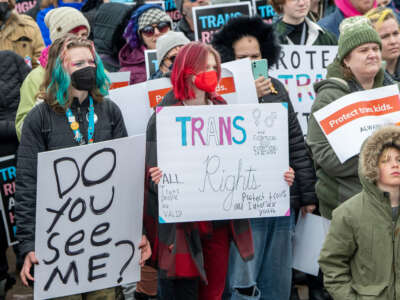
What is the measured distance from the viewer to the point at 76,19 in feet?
21.1

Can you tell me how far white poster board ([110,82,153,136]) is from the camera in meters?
5.81

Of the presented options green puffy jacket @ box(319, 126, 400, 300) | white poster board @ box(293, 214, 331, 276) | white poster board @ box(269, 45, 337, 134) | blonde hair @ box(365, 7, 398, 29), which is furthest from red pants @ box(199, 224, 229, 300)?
blonde hair @ box(365, 7, 398, 29)

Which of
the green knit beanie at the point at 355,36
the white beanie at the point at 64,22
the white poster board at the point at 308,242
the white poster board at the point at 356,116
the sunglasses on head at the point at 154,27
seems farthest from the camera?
the sunglasses on head at the point at 154,27

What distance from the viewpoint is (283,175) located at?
183 inches

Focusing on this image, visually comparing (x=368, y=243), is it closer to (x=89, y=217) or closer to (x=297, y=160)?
(x=297, y=160)

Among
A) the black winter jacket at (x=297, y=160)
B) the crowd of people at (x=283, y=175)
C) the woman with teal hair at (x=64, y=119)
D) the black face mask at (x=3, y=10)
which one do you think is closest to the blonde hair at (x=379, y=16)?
the crowd of people at (x=283, y=175)

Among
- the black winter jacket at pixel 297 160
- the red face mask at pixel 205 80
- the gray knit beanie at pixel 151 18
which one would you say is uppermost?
the gray knit beanie at pixel 151 18

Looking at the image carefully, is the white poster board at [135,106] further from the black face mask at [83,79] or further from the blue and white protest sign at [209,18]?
the blue and white protest sign at [209,18]

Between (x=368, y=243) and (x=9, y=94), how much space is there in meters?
3.60

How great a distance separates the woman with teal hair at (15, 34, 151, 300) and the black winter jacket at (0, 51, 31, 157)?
199 centimetres

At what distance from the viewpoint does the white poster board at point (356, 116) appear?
15.8 feet

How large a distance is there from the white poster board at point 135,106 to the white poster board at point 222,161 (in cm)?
140

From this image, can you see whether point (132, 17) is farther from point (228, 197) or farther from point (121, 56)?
point (228, 197)

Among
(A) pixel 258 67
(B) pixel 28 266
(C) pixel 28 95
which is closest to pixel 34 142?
(B) pixel 28 266
